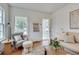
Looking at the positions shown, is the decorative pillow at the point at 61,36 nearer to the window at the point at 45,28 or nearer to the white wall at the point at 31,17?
the window at the point at 45,28

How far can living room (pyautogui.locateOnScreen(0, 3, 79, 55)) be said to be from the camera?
2.31m

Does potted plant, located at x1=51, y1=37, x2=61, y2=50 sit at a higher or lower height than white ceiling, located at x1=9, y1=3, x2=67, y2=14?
lower

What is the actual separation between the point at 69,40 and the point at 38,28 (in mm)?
780

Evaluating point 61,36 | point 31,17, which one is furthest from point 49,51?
point 31,17

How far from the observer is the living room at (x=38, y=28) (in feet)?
7.59

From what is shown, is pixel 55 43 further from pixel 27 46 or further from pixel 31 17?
pixel 31 17

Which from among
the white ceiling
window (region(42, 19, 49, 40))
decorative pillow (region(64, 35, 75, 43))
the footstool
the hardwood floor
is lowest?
the hardwood floor

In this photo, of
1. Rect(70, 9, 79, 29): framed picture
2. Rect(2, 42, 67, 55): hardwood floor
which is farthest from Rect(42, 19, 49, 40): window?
Rect(70, 9, 79, 29): framed picture

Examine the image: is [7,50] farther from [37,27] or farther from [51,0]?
[51,0]

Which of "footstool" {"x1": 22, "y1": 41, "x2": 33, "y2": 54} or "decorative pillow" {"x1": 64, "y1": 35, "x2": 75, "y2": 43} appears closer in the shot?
"footstool" {"x1": 22, "y1": 41, "x2": 33, "y2": 54}

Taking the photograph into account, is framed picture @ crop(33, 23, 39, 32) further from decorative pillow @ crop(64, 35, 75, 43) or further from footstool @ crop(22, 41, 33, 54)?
decorative pillow @ crop(64, 35, 75, 43)

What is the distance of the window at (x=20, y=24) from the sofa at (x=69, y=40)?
2.70ft
